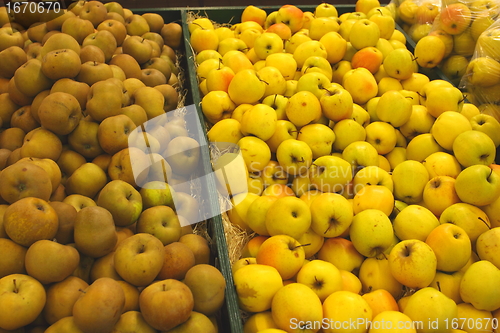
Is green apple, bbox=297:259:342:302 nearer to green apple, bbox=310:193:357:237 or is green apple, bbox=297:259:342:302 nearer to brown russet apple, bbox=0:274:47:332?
green apple, bbox=310:193:357:237

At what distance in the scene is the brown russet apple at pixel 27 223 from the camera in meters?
1.25

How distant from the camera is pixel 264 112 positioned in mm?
1897

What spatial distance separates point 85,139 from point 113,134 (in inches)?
5.9

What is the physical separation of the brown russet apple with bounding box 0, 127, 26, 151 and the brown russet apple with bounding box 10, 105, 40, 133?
0.02m

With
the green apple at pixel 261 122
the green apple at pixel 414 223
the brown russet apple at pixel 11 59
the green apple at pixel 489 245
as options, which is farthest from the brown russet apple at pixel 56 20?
the green apple at pixel 489 245

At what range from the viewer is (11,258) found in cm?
124

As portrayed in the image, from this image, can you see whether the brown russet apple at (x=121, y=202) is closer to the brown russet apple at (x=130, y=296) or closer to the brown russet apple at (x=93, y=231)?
the brown russet apple at (x=93, y=231)

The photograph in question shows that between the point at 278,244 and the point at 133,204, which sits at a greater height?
the point at 133,204

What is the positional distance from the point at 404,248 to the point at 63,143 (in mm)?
1525

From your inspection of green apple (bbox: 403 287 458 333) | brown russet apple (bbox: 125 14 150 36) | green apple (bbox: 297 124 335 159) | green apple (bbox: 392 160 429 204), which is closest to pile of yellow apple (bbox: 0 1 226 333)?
brown russet apple (bbox: 125 14 150 36)

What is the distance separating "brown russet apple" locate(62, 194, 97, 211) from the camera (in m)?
1.49

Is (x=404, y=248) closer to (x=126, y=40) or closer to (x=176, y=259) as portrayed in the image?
(x=176, y=259)

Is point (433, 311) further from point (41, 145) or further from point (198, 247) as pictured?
point (41, 145)

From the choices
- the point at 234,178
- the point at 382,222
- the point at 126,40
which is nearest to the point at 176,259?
the point at 234,178
